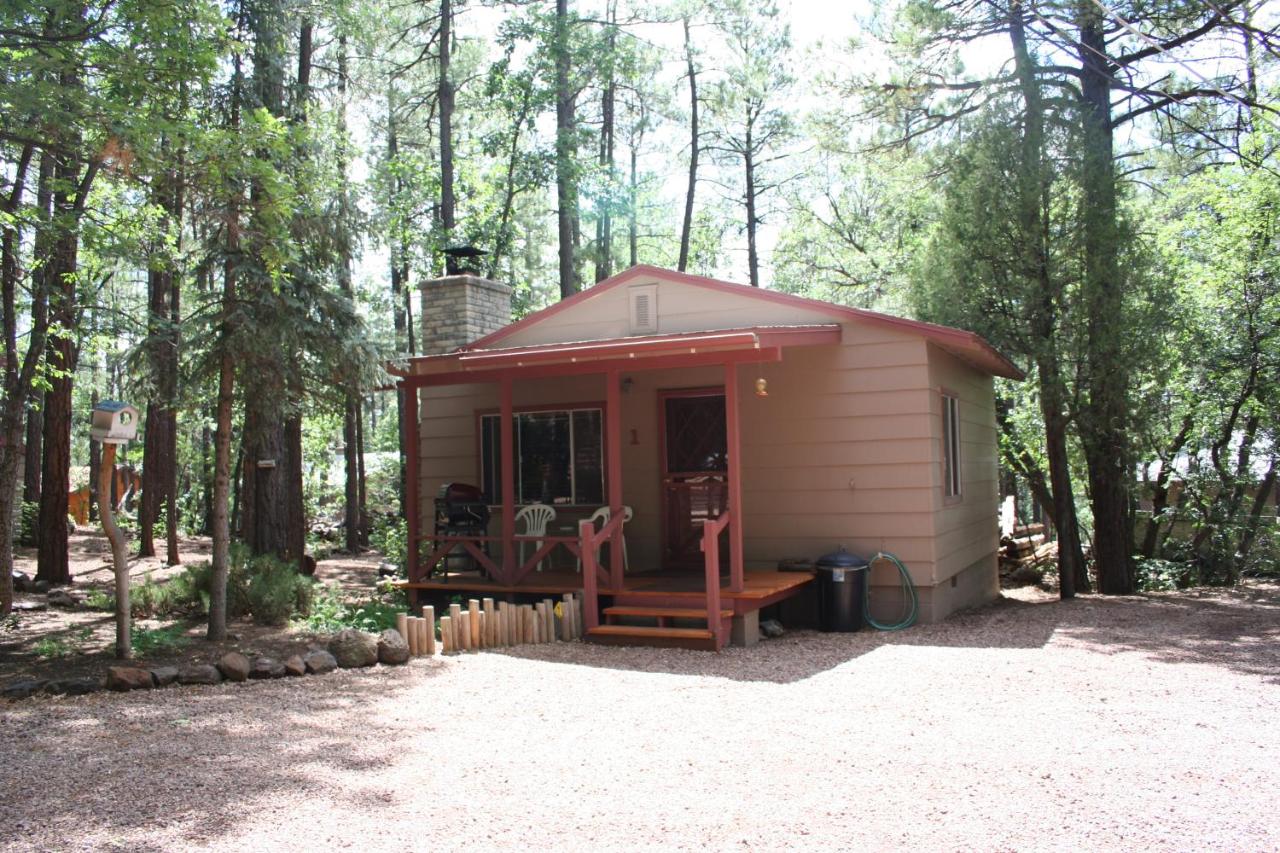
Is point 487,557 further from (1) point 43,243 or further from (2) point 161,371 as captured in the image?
(1) point 43,243

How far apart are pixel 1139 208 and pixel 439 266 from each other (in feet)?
38.8

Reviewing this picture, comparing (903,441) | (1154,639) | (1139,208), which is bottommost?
(1154,639)

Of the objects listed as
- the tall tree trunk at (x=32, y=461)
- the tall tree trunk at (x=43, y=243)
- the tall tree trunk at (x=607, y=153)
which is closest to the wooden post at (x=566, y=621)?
the tall tree trunk at (x=43, y=243)

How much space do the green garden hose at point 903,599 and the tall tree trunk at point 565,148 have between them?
11.2 m

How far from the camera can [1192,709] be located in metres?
5.68

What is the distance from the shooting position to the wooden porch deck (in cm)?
841

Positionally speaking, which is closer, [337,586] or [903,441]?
[903,441]

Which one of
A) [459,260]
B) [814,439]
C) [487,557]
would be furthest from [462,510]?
[814,439]

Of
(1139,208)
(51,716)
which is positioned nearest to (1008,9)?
(1139,208)

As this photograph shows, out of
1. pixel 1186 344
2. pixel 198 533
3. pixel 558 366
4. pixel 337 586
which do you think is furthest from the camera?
pixel 198 533

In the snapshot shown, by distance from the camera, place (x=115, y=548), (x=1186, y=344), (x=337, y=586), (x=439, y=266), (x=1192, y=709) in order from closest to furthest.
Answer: (x=1192, y=709) < (x=115, y=548) < (x=1186, y=344) < (x=337, y=586) < (x=439, y=266)

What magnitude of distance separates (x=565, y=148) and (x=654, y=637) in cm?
1287

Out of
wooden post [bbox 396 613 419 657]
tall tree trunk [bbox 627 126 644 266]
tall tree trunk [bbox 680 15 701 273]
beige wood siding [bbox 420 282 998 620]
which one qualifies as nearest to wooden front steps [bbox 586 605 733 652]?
wooden post [bbox 396 613 419 657]

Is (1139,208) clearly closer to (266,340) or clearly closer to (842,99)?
(842,99)
